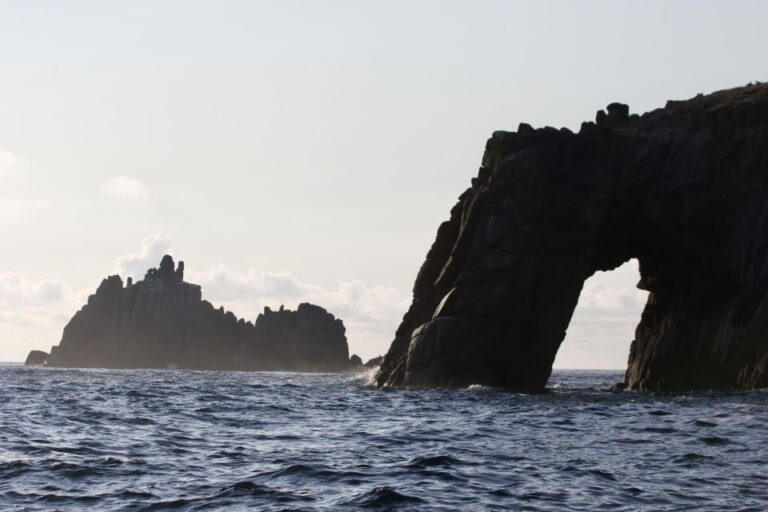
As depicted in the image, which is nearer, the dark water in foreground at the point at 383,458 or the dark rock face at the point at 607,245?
the dark water in foreground at the point at 383,458

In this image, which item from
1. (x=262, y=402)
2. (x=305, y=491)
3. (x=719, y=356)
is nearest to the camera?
(x=305, y=491)

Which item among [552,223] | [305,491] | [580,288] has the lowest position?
[305,491]

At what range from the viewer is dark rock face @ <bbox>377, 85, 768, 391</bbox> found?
58.9 m

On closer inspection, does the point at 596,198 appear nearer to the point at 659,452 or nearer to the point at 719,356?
the point at 719,356

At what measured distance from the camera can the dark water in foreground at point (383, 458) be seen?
17.8 m

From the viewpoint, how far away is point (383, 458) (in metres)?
23.3

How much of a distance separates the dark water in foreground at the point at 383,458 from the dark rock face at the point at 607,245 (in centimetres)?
2033

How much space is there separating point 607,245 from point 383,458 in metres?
45.3

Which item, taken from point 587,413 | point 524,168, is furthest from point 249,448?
point 524,168

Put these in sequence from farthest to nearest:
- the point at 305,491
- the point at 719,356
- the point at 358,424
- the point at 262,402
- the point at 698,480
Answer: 1. the point at 719,356
2. the point at 262,402
3. the point at 358,424
4. the point at 698,480
5. the point at 305,491

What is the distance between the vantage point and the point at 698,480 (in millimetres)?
19844

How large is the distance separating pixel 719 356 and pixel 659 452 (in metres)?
38.2

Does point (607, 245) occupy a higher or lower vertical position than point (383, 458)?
higher

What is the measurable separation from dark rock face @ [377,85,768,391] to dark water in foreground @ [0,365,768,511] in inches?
800
